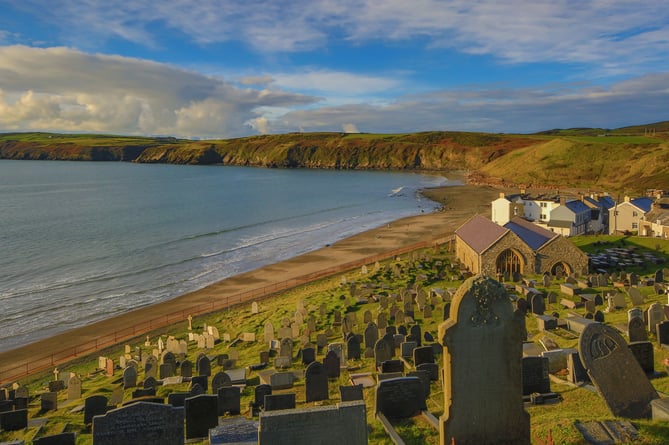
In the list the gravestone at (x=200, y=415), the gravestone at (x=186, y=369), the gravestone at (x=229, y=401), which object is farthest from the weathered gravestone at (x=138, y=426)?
the gravestone at (x=186, y=369)

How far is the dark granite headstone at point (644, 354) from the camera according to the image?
36.9ft

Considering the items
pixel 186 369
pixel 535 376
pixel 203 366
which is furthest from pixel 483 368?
pixel 186 369

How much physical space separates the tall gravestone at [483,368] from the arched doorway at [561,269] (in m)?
23.0

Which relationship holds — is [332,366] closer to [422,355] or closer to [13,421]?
[422,355]

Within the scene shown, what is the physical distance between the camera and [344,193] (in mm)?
108312

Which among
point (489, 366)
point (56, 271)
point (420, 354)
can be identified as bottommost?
point (56, 271)

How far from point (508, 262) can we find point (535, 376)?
757 inches

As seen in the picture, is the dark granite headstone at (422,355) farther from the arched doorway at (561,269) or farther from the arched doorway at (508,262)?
the arched doorway at (561,269)

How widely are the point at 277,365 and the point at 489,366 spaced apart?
10338 mm

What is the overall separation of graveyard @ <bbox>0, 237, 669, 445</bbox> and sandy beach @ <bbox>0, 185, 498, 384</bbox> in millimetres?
2440

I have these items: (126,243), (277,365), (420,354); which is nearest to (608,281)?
(420,354)

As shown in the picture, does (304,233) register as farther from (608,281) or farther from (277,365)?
(277,365)

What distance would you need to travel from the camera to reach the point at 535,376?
11125 mm

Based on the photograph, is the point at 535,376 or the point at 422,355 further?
the point at 422,355
